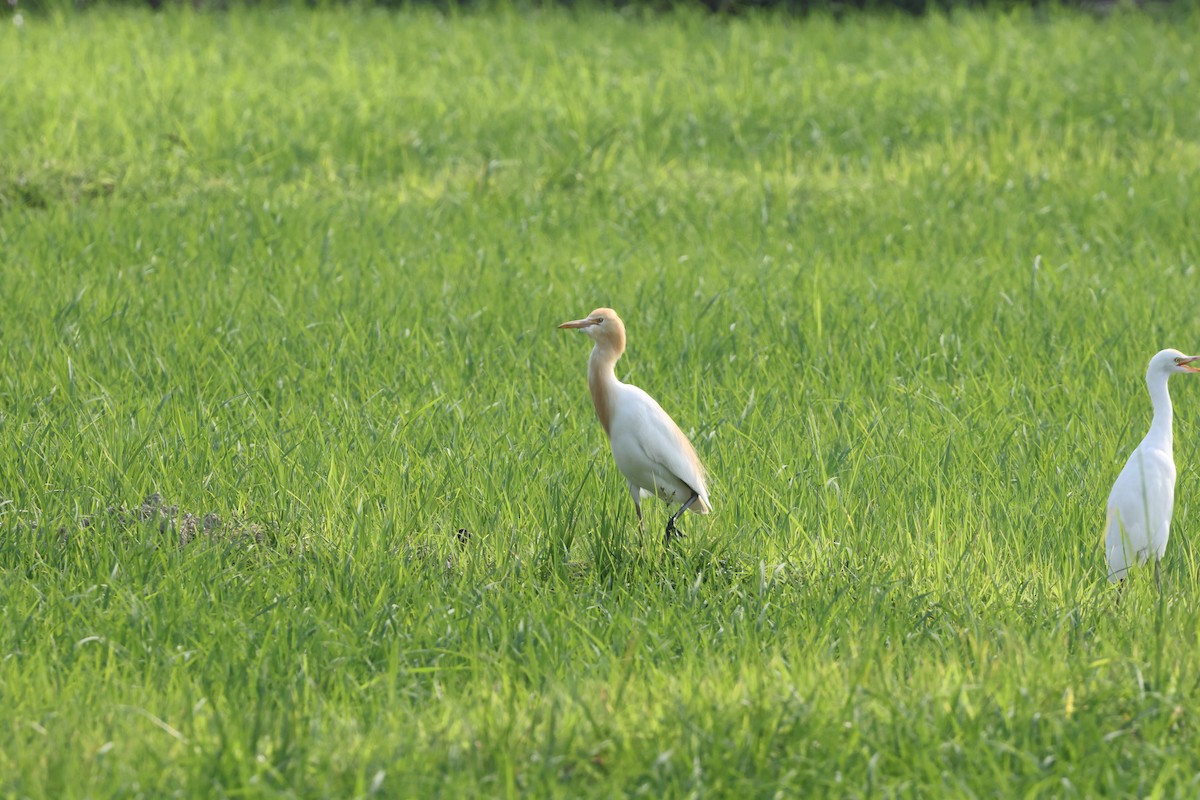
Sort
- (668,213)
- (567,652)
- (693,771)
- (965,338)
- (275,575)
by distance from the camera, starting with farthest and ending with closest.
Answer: (668,213) → (965,338) → (275,575) → (567,652) → (693,771)

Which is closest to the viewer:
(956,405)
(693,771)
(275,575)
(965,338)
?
(693,771)

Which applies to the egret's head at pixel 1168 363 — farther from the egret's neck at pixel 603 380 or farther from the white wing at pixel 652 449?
the egret's neck at pixel 603 380

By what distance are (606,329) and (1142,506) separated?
4.89ft

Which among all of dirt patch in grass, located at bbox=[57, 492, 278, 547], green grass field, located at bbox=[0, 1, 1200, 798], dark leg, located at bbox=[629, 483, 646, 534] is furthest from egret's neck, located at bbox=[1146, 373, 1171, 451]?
dirt patch in grass, located at bbox=[57, 492, 278, 547]

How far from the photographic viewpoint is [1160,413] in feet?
13.2

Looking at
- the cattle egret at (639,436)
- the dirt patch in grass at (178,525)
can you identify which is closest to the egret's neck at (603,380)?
the cattle egret at (639,436)

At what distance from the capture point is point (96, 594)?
3982mm

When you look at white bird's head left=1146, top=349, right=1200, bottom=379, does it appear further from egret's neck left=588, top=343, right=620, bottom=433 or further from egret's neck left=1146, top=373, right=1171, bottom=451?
egret's neck left=588, top=343, right=620, bottom=433

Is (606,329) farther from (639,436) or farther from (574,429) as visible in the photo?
(574,429)

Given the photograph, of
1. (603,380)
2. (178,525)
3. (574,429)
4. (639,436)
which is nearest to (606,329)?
(603,380)

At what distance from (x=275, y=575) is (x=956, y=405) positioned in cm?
267

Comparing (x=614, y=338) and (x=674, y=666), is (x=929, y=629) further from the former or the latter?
(x=614, y=338)

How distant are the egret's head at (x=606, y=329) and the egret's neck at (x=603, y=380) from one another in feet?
0.06

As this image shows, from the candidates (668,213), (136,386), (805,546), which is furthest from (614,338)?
(668,213)
